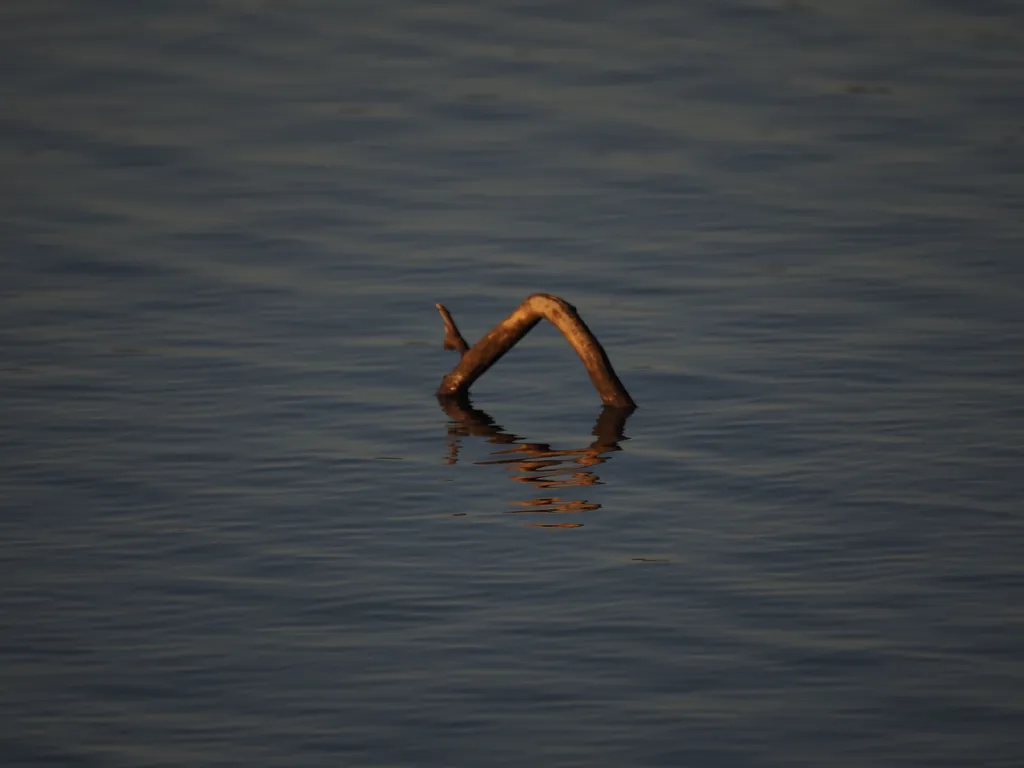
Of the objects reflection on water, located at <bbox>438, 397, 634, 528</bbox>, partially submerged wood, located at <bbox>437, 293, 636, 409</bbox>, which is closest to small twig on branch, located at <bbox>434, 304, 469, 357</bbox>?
partially submerged wood, located at <bbox>437, 293, 636, 409</bbox>

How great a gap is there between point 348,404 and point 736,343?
→ 190 inches

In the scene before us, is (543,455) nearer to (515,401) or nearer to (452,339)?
(452,339)

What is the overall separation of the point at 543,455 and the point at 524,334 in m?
1.28

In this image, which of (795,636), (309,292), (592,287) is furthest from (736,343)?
(795,636)

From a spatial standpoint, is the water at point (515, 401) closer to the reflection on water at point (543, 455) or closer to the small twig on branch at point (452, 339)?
the reflection on water at point (543, 455)

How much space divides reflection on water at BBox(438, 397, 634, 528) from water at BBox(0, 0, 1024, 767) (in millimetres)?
62

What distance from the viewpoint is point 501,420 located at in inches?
1015

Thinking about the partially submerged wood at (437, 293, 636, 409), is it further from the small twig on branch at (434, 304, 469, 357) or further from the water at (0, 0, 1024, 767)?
the water at (0, 0, 1024, 767)

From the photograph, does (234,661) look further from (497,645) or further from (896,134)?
(896,134)

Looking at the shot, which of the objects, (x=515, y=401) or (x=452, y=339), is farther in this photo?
(x=515, y=401)

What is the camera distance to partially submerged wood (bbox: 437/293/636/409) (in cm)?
2434

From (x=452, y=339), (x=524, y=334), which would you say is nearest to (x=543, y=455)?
(x=524, y=334)

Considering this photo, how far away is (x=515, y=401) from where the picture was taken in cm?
2658

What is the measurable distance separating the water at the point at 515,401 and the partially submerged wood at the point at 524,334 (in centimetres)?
36
